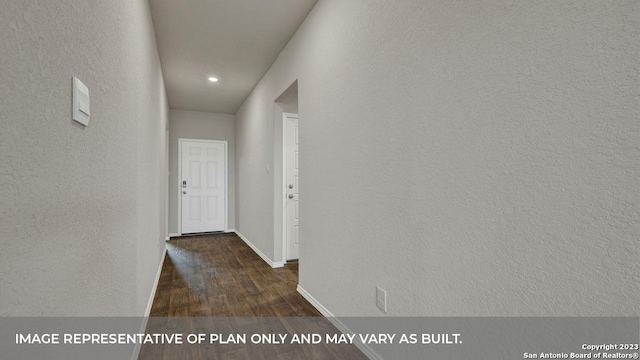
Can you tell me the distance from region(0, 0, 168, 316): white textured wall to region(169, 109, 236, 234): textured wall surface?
473 centimetres

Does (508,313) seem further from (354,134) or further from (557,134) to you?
(354,134)

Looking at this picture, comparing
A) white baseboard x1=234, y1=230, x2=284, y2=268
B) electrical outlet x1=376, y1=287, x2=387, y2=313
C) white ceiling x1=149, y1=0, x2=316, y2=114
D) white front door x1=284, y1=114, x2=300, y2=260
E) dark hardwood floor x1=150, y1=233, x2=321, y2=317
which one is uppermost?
white ceiling x1=149, y1=0, x2=316, y2=114

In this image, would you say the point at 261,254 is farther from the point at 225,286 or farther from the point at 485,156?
the point at 485,156

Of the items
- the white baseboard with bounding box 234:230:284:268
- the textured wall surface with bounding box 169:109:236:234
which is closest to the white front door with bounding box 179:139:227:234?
the textured wall surface with bounding box 169:109:236:234

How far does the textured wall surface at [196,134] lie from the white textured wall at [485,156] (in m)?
4.50

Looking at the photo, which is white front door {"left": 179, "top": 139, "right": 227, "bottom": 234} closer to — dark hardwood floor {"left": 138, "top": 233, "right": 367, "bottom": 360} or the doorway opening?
dark hardwood floor {"left": 138, "top": 233, "right": 367, "bottom": 360}

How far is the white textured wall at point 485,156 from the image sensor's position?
0.81 m

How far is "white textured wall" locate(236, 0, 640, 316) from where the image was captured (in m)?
0.81

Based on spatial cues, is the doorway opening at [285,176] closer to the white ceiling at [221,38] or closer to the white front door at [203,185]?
the white ceiling at [221,38]

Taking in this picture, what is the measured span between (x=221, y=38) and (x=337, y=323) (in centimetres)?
285

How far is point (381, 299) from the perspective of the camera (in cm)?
172

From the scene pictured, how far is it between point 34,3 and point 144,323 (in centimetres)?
221

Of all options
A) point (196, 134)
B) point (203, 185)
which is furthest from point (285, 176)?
point (196, 134)

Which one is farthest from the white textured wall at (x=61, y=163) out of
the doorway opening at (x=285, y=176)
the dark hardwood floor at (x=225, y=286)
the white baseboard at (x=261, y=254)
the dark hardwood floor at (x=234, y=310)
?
the white baseboard at (x=261, y=254)
